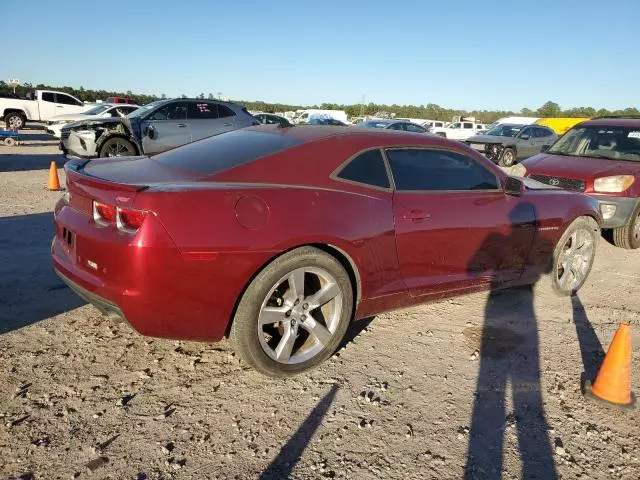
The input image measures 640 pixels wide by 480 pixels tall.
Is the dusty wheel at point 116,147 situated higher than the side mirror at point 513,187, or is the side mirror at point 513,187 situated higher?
the side mirror at point 513,187

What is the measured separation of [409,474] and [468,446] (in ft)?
1.33

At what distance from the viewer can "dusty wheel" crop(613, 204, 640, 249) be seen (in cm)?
658

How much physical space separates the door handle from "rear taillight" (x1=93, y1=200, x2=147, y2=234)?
170cm

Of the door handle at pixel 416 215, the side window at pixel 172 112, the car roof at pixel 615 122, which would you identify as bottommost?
the door handle at pixel 416 215

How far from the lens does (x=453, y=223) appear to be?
368 cm

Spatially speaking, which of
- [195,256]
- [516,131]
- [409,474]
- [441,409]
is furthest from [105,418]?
[516,131]

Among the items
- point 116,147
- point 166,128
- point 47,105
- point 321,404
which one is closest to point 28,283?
point 321,404

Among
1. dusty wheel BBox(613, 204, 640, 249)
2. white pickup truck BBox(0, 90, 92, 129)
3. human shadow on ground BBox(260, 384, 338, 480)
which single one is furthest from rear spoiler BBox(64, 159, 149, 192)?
white pickup truck BBox(0, 90, 92, 129)

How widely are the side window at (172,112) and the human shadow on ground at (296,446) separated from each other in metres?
9.80

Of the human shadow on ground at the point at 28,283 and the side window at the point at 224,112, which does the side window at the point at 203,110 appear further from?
the human shadow on ground at the point at 28,283

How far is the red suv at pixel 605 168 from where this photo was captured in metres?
6.42

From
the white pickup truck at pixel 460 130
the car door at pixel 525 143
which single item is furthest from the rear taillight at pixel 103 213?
the white pickup truck at pixel 460 130

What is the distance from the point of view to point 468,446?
100 inches

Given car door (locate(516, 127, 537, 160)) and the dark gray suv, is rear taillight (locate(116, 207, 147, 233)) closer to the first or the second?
the dark gray suv
